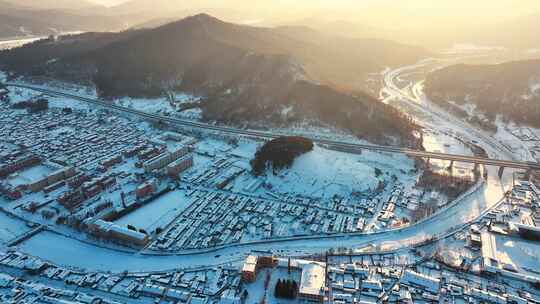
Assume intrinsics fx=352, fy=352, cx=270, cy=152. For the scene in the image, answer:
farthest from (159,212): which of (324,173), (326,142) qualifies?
(326,142)

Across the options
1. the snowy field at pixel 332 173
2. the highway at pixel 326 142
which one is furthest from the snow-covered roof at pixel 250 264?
the highway at pixel 326 142

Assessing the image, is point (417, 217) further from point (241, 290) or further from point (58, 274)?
point (58, 274)

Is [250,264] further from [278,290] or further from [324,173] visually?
[324,173]

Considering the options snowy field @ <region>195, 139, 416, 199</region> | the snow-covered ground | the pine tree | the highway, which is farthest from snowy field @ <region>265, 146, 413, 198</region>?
the snow-covered ground

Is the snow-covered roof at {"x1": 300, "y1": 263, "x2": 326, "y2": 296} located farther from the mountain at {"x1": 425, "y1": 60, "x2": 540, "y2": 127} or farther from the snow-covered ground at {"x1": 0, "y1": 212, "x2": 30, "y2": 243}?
the mountain at {"x1": 425, "y1": 60, "x2": 540, "y2": 127}

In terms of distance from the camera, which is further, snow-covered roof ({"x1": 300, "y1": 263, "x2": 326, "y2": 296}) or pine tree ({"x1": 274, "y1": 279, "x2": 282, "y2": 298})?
pine tree ({"x1": 274, "y1": 279, "x2": 282, "y2": 298})
